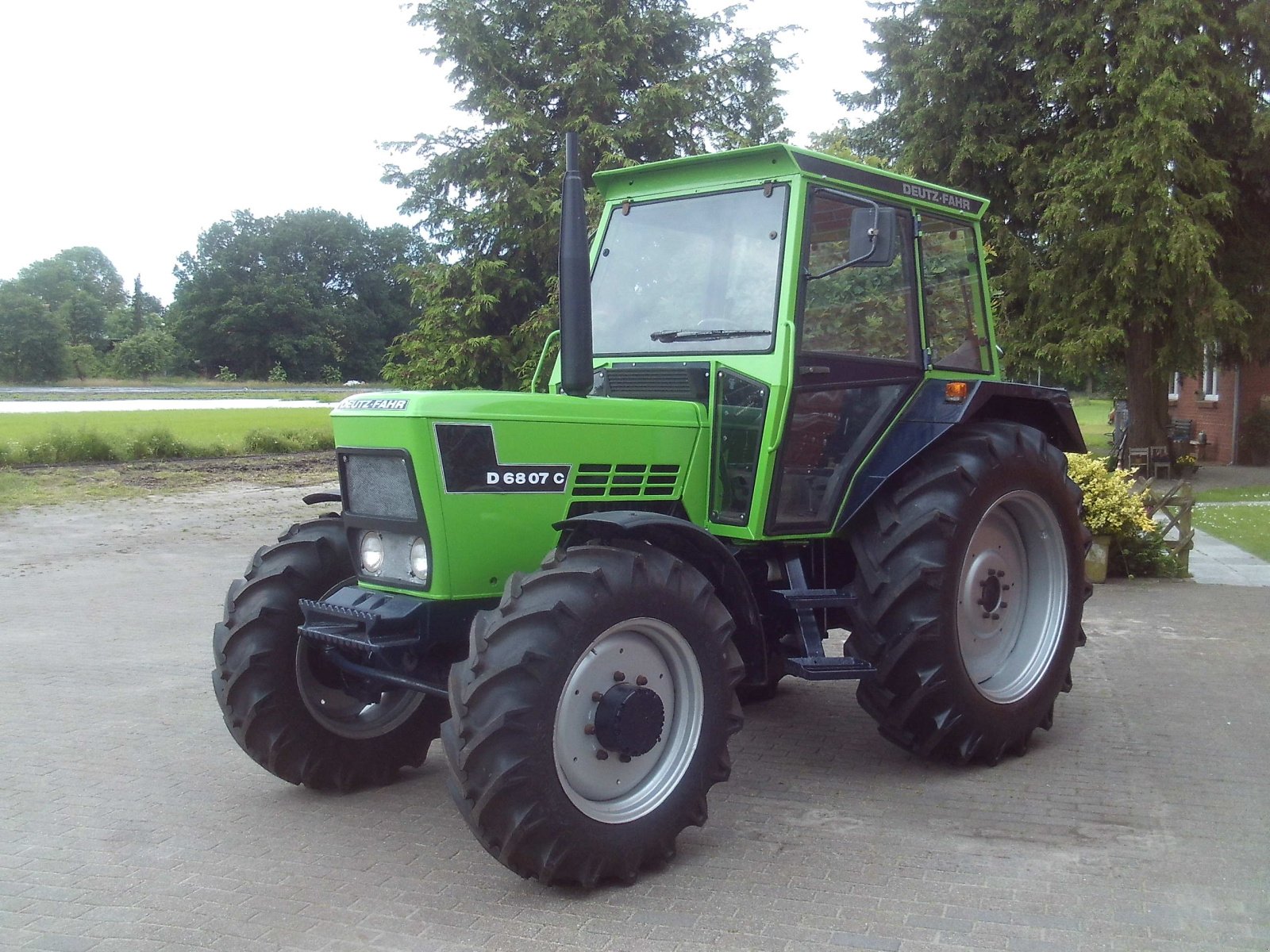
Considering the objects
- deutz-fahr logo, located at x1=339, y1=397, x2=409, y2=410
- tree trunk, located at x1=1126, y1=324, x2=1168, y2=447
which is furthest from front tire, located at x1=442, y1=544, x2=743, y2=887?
tree trunk, located at x1=1126, y1=324, x2=1168, y2=447

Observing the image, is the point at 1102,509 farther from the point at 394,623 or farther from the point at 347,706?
the point at 394,623

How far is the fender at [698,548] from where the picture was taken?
4289 millimetres

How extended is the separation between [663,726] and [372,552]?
1.35m

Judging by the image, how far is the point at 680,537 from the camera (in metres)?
4.52

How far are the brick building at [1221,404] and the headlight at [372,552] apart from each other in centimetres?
2184

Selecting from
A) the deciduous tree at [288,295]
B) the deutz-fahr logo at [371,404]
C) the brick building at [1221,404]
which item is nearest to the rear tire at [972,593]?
the deutz-fahr logo at [371,404]

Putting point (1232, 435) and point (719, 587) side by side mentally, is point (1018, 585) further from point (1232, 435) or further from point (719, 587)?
point (1232, 435)

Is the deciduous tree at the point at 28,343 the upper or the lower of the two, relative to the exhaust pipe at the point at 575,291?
upper

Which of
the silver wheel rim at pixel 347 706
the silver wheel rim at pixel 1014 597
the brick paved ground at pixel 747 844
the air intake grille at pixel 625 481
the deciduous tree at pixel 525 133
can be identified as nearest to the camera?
the brick paved ground at pixel 747 844

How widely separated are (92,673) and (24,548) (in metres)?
7.18

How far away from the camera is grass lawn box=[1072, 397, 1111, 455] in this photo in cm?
2862

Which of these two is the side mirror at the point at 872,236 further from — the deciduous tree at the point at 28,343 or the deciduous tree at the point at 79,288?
the deciduous tree at the point at 79,288

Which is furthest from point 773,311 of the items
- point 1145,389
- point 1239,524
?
point 1145,389

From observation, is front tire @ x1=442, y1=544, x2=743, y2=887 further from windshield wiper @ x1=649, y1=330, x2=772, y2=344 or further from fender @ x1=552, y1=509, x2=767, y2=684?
windshield wiper @ x1=649, y1=330, x2=772, y2=344
